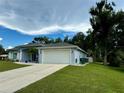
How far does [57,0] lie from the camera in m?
20.8

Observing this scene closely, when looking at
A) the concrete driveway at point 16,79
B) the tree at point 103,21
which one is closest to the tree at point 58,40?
the tree at point 103,21

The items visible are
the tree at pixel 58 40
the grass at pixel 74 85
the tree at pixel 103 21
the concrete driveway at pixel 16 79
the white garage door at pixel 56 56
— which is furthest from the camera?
the tree at pixel 58 40

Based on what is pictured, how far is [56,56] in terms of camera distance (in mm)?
30047

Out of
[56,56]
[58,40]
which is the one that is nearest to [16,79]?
[56,56]

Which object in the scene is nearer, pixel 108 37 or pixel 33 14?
pixel 33 14

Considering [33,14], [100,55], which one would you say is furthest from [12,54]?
[100,55]

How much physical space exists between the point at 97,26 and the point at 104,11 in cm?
351

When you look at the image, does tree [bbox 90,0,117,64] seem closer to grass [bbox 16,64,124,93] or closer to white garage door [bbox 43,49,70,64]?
white garage door [bbox 43,49,70,64]

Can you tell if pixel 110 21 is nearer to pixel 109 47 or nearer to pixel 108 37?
pixel 108 37

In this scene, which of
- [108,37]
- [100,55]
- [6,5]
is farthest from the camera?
[100,55]

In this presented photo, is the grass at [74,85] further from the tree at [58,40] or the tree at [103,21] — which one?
the tree at [58,40]

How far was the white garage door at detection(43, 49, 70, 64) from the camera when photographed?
29266 millimetres

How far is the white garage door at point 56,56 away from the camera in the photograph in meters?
29.3

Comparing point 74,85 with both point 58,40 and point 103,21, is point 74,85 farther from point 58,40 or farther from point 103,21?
point 58,40
